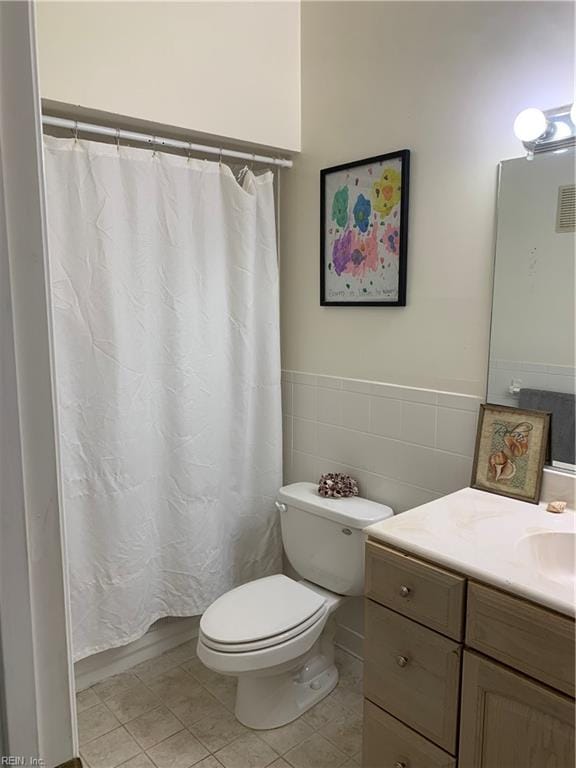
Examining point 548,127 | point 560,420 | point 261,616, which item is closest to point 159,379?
point 261,616

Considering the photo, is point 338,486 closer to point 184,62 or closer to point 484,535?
point 484,535

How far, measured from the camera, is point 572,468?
1.54 meters

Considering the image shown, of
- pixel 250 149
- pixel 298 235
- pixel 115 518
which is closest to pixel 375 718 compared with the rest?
pixel 115 518

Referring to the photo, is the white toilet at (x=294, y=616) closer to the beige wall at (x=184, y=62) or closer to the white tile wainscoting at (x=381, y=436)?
the white tile wainscoting at (x=381, y=436)

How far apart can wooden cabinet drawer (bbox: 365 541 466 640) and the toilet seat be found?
47cm

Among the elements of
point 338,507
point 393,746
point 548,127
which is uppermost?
point 548,127

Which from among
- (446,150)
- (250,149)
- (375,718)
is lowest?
(375,718)

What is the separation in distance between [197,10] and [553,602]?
6.76ft

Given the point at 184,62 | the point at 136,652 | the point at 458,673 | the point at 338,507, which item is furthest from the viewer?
the point at 136,652

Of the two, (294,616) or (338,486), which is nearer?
(294,616)

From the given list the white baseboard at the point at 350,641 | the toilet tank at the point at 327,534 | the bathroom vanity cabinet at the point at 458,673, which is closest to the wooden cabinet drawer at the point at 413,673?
the bathroom vanity cabinet at the point at 458,673

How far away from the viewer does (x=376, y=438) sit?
2.08 metres

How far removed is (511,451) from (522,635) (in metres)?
0.60

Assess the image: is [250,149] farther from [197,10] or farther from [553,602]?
[553,602]
